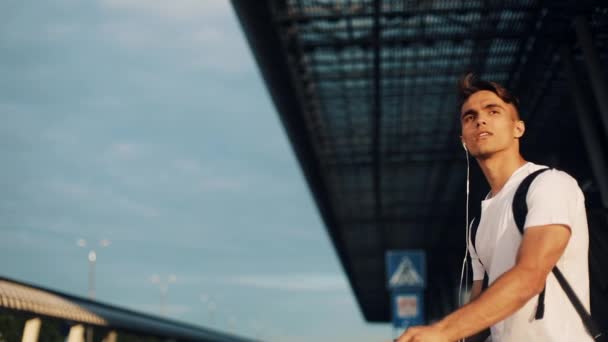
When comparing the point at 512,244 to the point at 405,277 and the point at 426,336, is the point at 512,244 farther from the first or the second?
the point at 405,277

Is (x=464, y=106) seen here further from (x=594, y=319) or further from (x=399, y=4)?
(x=399, y=4)

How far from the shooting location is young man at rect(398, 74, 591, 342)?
6.11 feet

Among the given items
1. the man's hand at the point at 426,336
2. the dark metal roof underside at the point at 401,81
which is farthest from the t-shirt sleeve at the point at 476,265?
the dark metal roof underside at the point at 401,81

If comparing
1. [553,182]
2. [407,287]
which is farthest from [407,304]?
[553,182]

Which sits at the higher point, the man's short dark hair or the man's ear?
the man's short dark hair

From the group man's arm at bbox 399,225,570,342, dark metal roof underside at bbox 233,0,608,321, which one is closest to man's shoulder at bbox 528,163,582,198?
man's arm at bbox 399,225,570,342

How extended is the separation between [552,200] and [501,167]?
1.15ft

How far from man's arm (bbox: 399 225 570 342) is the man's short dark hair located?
50 cm

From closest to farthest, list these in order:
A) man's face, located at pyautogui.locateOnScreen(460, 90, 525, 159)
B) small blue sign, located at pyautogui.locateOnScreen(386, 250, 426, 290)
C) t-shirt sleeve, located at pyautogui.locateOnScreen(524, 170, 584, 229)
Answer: t-shirt sleeve, located at pyautogui.locateOnScreen(524, 170, 584, 229), man's face, located at pyautogui.locateOnScreen(460, 90, 525, 159), small blue sign, located at pyautogui.locateOnScreen(386, 250, 426, 290)

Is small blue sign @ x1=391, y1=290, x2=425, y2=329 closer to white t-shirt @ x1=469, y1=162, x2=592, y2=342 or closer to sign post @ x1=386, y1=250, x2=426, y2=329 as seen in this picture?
sign post @ x1=386, y1=250, x2=426, y2=329

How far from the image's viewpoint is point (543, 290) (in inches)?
82.5

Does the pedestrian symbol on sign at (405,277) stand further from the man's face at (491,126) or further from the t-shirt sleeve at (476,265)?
the man's face at (491,126)

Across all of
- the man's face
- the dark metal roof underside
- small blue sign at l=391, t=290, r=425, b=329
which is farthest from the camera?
small blue sign at l=391, t=290, r=425, b=329

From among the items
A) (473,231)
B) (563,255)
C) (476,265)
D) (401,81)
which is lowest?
(401,81)
